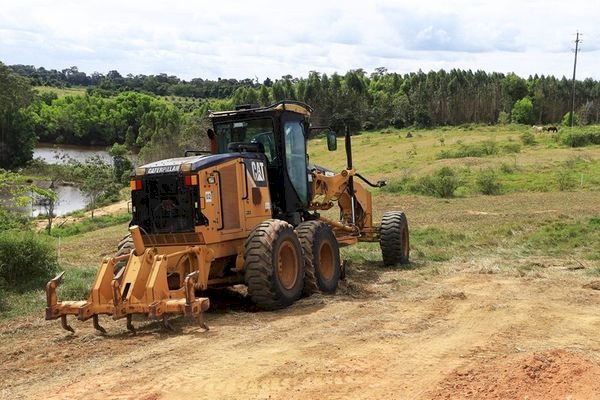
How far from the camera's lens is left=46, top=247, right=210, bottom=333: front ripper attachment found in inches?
312

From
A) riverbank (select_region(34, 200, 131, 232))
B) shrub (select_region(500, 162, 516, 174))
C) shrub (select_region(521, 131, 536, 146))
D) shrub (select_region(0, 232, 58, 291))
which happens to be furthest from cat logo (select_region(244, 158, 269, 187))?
shrub (select_region(521, 131, 536, 146))

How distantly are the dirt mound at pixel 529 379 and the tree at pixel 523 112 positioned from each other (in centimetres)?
9097

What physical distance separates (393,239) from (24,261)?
6.67 m

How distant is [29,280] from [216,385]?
23.2 ft

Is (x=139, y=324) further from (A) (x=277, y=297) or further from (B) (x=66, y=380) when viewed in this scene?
(B) (x=66, y=380)

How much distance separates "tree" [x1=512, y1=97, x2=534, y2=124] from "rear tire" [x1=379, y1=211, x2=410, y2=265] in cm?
8342

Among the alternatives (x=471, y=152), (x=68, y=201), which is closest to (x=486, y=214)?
(x=471, y=152)

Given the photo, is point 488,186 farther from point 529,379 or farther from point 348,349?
point 529,379

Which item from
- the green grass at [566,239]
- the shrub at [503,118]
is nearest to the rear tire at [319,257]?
the green grass at [566,239]

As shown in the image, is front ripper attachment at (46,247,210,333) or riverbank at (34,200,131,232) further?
riverbank at (34,200,131,232)

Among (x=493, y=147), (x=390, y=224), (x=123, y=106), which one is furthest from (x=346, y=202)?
(x=123, y=106)

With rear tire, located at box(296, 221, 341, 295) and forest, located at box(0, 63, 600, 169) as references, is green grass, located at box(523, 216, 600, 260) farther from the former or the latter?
forest, located at box(0, 63, 600, 169)

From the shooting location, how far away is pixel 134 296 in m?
8.21

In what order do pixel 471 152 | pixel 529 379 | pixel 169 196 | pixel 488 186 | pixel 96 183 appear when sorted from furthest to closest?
pixel 96 183 → pixel 471 152 → pixel 488 186 → pixel 169 196 → pixel 529 379
